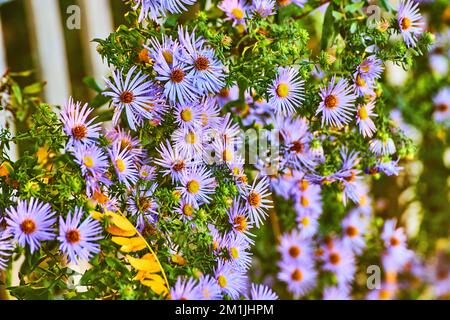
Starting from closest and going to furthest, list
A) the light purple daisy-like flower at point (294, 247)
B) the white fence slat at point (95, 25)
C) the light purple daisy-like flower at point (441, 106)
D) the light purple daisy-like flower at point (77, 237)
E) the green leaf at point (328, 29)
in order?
the light purple daisy-like flower at point (77, 237) → the green leaf at point (328, 29) → the light purple daisy-like flower at point (294, 247) → the light purple daisy-like flower at point (441, 106) → the white fence slat at point (95, 25)

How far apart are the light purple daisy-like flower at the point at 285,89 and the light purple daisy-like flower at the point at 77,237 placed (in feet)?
1.15

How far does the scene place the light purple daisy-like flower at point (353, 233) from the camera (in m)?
1.54

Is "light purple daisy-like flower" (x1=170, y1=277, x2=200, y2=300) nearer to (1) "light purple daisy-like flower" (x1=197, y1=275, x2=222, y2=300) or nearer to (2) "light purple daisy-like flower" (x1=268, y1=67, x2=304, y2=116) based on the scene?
(1) "light purple daisy-like flower" (x1=197, y1=275, x2=222, y2=300)

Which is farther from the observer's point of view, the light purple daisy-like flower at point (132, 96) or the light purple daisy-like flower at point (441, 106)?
the light purple daisy-like flower at point (441, 106)

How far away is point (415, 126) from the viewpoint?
6.02 feet

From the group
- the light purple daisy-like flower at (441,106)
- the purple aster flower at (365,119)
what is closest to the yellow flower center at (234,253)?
the purple aster flower at (365,119)

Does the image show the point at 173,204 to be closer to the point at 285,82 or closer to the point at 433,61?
the point at 285,82

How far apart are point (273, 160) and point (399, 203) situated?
0.89m

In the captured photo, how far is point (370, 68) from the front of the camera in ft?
3.50

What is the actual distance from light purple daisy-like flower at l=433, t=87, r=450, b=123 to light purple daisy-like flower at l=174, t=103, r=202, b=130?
1.06m

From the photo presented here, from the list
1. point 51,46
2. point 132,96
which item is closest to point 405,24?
point 132,96

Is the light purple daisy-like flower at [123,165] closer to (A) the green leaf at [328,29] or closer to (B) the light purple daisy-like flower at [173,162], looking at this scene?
(B) the light purple daisy-like flower at [173,162]

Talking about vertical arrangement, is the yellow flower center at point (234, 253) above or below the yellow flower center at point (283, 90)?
below
